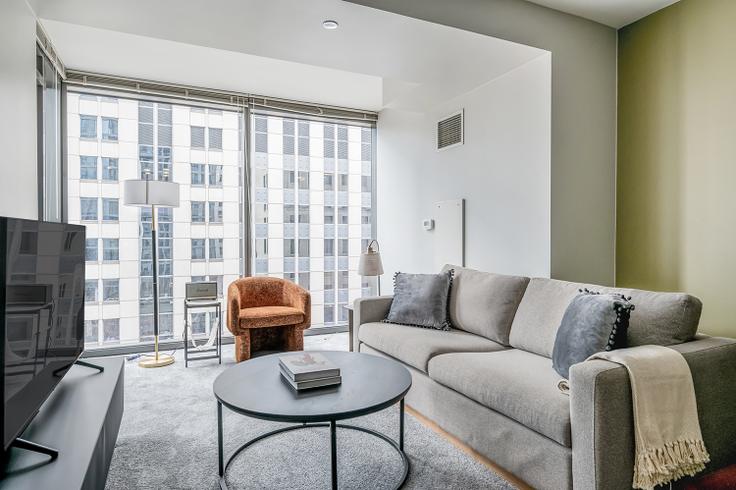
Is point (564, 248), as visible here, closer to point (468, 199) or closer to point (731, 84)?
point (468, 199)

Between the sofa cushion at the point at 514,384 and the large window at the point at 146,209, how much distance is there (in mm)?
2903

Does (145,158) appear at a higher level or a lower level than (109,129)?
lower

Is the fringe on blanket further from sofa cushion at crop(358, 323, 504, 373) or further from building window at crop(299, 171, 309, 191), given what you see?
building window at crop(299, 171, 309, 191)

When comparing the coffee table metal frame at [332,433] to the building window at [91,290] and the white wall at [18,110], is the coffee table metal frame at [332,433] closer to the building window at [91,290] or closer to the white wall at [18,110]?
the white wall at [18,110]

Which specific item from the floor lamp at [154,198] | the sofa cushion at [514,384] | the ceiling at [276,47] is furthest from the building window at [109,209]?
the sofa cushion at [514,384]

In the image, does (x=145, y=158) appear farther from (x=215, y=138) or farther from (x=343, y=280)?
(x=343, y=280)

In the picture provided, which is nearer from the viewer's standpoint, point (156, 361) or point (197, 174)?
point (156, 361)

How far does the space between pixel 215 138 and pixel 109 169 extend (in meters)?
1.02

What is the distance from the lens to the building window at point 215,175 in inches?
182

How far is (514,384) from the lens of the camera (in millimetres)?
2068

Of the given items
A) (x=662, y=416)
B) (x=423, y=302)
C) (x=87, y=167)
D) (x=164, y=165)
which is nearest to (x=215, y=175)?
(x=164, y=165)

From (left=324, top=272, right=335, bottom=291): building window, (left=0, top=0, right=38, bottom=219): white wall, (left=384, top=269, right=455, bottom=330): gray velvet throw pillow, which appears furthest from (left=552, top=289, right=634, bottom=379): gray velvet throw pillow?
(left=324, top=272, right=335, bottom=291): building window

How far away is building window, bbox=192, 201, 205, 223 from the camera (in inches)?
178

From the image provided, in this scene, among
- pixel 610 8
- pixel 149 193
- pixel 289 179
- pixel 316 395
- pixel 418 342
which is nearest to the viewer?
pixel 316 395
